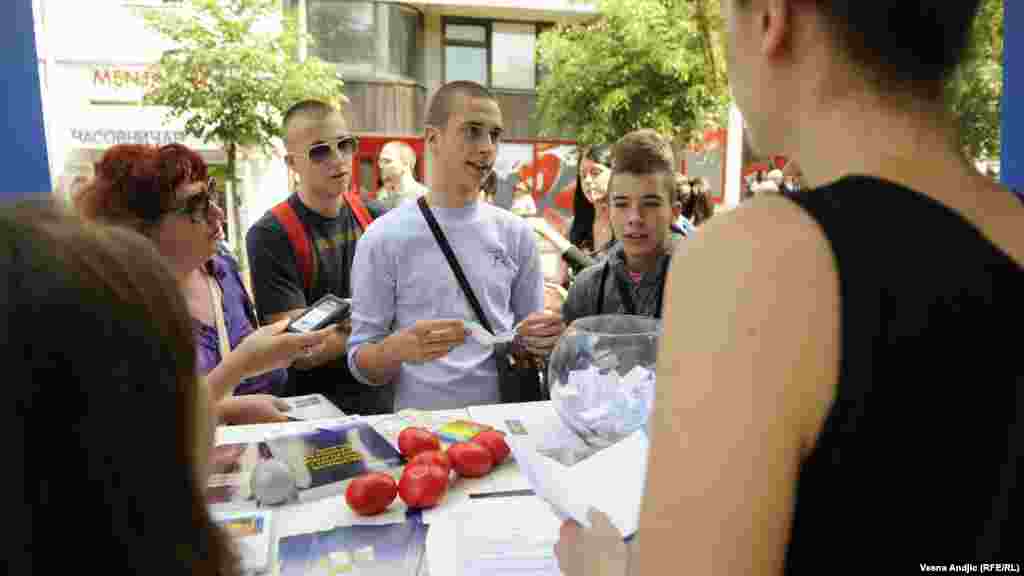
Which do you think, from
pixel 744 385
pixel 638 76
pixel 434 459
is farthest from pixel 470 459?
pixel 638 76

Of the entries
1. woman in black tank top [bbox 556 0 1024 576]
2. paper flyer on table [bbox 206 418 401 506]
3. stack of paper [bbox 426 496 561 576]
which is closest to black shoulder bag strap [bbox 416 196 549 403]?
paper flyer on table [bbox 206 418 401 506]

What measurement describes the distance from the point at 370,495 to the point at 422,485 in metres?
0.11

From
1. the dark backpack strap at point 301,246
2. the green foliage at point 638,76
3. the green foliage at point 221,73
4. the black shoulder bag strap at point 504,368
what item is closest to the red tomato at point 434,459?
the black shoulder bag strap at point 504,368

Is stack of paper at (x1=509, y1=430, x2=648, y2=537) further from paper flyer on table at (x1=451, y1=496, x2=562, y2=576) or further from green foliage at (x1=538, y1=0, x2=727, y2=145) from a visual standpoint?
green foliage at (x1=538, y1=0, x2=727, y2=145)

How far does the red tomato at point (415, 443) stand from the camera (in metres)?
1.87

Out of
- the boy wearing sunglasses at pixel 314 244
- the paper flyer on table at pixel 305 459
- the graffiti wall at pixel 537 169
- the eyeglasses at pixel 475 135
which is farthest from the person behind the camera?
the graffiti wall at pixel 537 169

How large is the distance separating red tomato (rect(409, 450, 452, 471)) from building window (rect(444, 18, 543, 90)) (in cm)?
1724

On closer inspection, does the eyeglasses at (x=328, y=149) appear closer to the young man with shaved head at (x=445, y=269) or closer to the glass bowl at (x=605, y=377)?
the young man with shaved head at (x=445, y=269)

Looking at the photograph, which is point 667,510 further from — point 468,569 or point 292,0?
point 292,0

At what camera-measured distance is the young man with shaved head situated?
273cm

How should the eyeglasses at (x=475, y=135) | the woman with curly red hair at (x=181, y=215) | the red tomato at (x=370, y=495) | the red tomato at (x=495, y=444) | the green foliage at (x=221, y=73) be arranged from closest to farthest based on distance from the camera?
1. the red tomato at (x=370, y=495)
2. the red tomato at (x=495, y=444)
3. the woman with curly red hair at (x=181, y=215)
4. the eyeglasses at (x=475, y=135)
5. the green foliage at (x=221, y=73)

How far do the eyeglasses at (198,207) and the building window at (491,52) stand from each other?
16.6 m

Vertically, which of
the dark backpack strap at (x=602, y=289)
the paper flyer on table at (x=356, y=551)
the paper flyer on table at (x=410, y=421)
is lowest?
the paper flyer on table at (x=410, y=421)

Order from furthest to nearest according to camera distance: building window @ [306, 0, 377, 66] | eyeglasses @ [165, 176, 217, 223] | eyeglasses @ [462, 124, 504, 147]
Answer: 1. building window @ [306, 0, 377, 66]
2. eyeglasses @ [462, 124, 504, 147]
3. eyeglasses @ [165, 176, 217, 223]
